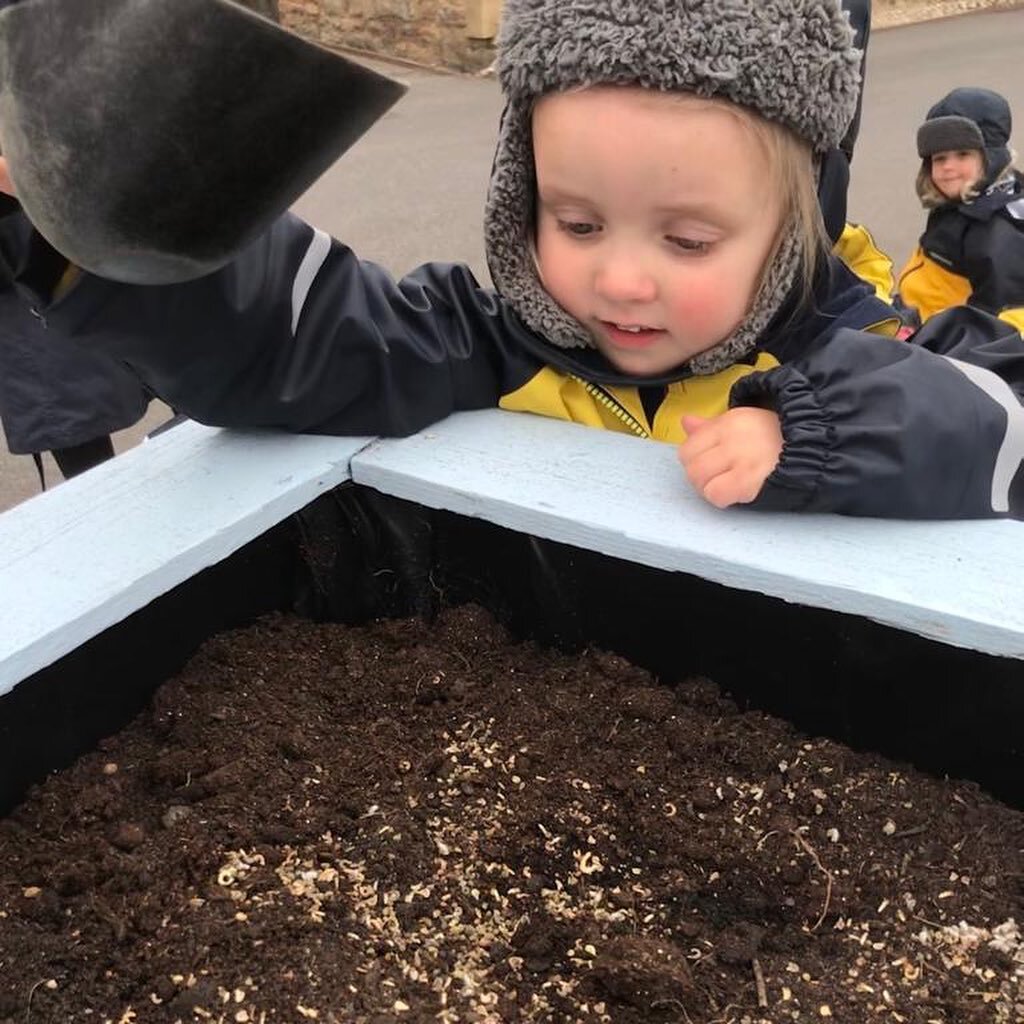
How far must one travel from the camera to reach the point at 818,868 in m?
1.03

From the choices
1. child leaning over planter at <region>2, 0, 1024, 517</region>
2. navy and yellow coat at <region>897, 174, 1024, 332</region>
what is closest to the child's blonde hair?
child leaning over planter at <region>2, 0, 1024, 517</region>

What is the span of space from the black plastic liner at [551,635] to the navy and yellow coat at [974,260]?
2949 millimetres

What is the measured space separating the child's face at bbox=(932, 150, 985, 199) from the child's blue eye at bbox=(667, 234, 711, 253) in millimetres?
3210

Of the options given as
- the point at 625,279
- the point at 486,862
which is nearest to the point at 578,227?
the point at 625,279

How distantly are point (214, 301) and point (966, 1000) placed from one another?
92cm

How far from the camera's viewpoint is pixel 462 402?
1.40 meters

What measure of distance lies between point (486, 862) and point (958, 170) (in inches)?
147

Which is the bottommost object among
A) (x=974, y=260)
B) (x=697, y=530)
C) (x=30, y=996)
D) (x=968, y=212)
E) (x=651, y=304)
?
(x=974, y=260)

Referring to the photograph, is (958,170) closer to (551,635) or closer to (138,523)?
(551,635)

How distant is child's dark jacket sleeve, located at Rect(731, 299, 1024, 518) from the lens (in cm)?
110

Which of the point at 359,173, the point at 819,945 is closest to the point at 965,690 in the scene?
the point at 819,945

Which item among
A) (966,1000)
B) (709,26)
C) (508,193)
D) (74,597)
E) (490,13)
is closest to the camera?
(966,1000)

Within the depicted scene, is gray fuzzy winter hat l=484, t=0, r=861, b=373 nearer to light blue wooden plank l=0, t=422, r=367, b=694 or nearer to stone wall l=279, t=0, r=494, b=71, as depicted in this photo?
light blue wooden plank l=0, t=422, r=367, b=694

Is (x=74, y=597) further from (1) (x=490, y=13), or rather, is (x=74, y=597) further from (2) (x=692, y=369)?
(1) (x=490, y=13)
